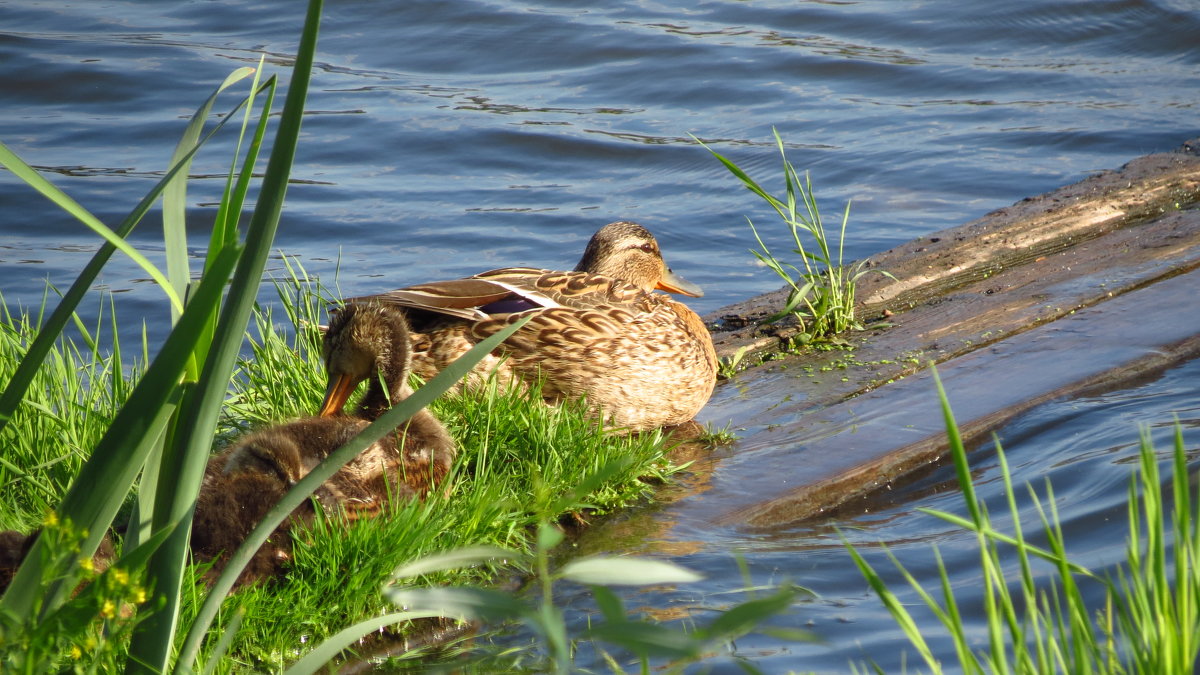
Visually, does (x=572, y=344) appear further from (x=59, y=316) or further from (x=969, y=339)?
(x=59, y=316)

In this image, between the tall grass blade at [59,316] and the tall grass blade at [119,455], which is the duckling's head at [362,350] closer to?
the tall grass blade at [59,316]

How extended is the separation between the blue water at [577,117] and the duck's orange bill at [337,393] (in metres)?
4.27

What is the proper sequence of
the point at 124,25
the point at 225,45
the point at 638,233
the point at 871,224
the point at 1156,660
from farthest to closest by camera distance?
1. the point at 124,25
2. the point at 225,45
3. the point at 871,224
4. the point at 638,233
5. the point at 1156,660

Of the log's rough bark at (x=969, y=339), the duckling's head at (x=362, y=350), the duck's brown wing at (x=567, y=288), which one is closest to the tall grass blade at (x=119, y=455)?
the duckling's head at (x=362, y=350)

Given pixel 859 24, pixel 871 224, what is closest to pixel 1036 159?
pixel 871 224

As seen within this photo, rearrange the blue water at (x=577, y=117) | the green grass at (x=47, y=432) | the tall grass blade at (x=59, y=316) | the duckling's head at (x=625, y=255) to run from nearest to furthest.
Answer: the tall grass blade at (x=59, y=316) → the green grass at (x=47, y=432) → the duckling's head at (x=625, y=255) → the blue water at (x=577, y=117)

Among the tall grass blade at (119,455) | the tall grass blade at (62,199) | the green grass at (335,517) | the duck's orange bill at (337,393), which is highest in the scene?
the tall grass blade at (62,199)

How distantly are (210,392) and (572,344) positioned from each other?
3.07 meters

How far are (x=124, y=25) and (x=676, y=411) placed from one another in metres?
13.2

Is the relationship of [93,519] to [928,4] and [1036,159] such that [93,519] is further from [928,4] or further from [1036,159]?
[928,4]

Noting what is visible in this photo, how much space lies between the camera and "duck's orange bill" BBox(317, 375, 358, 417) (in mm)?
4441

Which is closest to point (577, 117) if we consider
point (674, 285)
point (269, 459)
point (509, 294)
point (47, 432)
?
point (674, 285)

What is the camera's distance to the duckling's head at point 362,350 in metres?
4.38

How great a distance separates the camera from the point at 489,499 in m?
3.79
